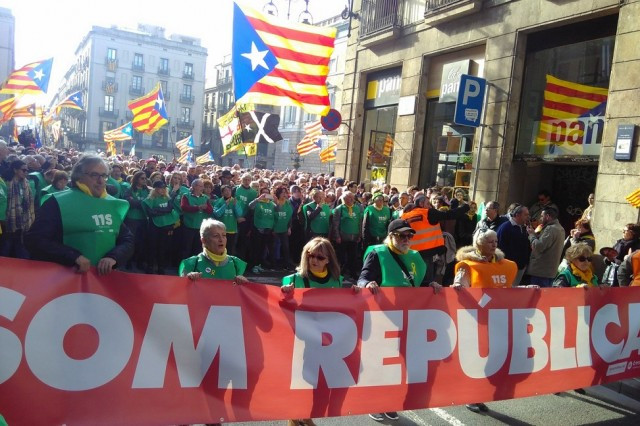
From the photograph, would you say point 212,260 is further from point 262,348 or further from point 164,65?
point 164,65

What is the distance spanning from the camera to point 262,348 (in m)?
3.66

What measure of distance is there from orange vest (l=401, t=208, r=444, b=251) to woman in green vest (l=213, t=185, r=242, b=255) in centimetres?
331

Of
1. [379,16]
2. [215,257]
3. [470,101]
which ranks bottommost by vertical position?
[215,257]

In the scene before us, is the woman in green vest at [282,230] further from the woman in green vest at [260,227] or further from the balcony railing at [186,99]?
the balcony railing at [186,99]

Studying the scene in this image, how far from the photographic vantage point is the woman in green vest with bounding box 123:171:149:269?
8992mm

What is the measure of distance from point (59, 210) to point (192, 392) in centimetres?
151

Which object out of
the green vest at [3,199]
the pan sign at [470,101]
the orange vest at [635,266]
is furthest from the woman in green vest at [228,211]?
the orange vest at [635,266]

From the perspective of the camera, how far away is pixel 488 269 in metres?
5.04

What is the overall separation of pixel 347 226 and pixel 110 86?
7291cm

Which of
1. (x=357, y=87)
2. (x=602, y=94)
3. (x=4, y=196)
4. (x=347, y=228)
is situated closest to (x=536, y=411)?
(x=347, y=228)

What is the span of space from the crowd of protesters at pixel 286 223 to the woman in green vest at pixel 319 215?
2 cm

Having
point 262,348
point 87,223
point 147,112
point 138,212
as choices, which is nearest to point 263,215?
point 138,212

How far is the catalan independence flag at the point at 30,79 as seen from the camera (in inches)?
763

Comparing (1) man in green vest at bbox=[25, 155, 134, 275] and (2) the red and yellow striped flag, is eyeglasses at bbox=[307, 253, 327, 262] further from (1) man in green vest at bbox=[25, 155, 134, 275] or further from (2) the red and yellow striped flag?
(2) the red and yellow striped flag
